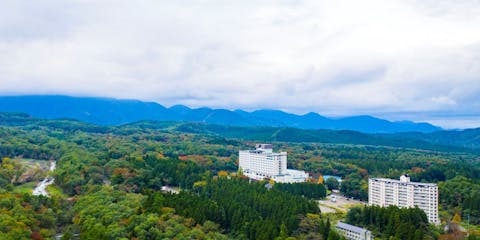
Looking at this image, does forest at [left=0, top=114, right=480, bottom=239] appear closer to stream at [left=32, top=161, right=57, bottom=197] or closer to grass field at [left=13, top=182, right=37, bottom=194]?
grass field at [left=13, top=182, right=37, bottom=194]

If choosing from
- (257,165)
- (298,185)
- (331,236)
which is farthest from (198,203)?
(257,165)

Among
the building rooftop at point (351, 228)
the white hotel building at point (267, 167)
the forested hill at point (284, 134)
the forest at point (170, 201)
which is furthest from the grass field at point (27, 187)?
the forested hill at point (284, 134)

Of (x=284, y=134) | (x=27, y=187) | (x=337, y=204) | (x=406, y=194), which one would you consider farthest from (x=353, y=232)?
(x=284, y=134)

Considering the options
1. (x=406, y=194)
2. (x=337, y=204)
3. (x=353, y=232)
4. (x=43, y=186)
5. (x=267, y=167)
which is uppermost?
(x=406, y=194)

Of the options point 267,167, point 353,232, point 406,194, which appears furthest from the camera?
point 267,167

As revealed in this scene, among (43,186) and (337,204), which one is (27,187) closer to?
(43,186)

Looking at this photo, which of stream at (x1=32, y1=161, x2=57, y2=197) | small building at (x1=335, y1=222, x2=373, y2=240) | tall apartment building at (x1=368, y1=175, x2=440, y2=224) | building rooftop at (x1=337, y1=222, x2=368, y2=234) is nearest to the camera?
small building at (x1=335, y1=222, x2=373, y2=240)

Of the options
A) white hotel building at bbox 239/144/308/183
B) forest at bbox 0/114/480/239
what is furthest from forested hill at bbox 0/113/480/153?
forest at bbox 0/114/480/239
